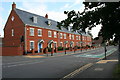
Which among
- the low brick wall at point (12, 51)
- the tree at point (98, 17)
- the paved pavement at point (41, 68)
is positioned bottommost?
the paved pavement at point (41, 68)

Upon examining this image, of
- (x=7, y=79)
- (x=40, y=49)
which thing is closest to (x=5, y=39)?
(x=40, y=49)

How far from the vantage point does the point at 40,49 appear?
3097 cm

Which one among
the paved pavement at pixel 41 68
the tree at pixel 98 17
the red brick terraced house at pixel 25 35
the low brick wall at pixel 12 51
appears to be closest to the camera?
the tree at pixel 98 17

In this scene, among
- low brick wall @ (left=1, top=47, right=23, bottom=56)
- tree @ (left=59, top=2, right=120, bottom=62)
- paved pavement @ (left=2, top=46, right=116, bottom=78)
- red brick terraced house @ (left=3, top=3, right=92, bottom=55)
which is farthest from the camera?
red brick terraced house @ (left=3, top=3, right=92, bottom=55)

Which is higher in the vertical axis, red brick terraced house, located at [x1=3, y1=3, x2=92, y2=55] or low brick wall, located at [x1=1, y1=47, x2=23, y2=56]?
red brick terraced house, located at [x1=3, y1=3, x2=92, y2=55]

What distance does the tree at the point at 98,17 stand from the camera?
14.9ft

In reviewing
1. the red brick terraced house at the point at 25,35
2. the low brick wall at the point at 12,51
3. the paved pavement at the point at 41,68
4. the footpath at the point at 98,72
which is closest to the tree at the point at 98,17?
the footpath at the point at 98,72

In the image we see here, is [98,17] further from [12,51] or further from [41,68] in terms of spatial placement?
[12,51]

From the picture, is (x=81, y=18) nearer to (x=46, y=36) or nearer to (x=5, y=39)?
(x=46, y=36)

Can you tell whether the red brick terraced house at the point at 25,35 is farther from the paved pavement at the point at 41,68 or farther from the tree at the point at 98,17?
the tree at the point at 98,17

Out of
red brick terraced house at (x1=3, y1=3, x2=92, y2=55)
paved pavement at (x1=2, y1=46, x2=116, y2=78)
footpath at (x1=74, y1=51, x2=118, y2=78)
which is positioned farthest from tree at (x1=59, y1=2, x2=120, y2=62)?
red brick terraced house at (x1=3, y1=3, x2=92, y2=55)

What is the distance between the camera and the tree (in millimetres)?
4527

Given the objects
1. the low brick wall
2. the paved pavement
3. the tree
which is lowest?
the paved pavement

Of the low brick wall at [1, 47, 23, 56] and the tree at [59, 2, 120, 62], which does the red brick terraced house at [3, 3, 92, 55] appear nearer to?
the low brick wall at [1, 47, 23, 56]
